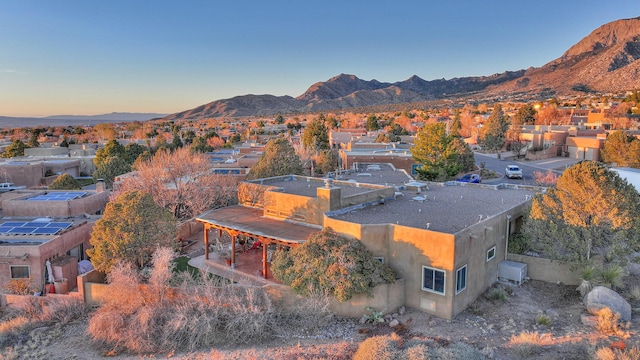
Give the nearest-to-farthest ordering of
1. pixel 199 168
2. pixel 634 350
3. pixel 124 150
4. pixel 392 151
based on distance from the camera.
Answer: pixel 634 350 → pixel 199 168 → pixel 392 151 → pixel 124 150

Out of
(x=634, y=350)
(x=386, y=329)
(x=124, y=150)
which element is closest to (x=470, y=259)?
(x=386, y=329)

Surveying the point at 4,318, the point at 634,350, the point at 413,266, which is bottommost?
the point at 4,318

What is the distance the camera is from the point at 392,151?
46.3 m

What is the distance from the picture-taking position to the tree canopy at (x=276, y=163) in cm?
3080

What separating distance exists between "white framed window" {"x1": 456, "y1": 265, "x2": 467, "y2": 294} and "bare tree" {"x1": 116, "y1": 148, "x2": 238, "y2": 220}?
17642 mm

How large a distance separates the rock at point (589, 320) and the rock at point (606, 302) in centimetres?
35

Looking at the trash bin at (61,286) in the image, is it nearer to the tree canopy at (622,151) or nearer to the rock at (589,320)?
the rock at (589,320)

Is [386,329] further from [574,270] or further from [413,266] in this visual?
[574,270]

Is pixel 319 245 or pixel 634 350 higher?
pixel 319 245

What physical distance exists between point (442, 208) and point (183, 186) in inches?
664

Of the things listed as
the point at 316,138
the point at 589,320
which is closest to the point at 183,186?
the point at 589,320

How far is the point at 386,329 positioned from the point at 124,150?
4481cm

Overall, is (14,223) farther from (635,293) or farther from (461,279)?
(635,293)

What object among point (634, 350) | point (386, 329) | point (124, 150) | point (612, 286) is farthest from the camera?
point (124, 150)
